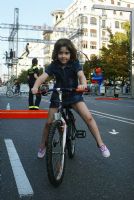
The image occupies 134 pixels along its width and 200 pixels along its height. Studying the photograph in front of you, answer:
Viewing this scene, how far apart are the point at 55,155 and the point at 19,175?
632mm

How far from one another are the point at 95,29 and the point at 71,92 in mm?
111388

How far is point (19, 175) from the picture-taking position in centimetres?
466

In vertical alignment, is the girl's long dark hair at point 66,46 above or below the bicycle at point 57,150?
above

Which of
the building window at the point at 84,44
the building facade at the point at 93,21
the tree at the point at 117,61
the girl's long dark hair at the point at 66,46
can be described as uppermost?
the building facade at the point at 93,21

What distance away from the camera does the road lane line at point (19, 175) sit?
4000 millimetres

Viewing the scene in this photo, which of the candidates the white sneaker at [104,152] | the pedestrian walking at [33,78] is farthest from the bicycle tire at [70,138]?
the pedestrian walking at [33,78]

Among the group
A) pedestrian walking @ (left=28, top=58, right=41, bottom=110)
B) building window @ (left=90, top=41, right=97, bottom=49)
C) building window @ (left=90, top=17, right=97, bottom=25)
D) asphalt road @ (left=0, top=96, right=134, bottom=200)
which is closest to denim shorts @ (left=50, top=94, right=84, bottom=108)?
asphalt road @ (left=0, top=96, right=134, bottom=200)

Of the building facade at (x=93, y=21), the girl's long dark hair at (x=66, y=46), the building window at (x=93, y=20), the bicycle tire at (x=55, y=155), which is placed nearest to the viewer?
the bicycle tire at (x=55, y=155)

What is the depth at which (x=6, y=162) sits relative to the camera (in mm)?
5418

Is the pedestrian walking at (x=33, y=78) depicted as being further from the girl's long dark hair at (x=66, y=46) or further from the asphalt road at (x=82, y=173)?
the girl's long dark hair at (x=66, y=46)

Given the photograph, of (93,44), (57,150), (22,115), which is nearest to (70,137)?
(57,150)

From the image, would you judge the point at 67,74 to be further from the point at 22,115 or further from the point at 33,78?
the point at 33,78

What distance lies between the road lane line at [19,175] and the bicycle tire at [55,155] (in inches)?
9.5

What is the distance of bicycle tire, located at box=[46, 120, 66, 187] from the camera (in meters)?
4.08
